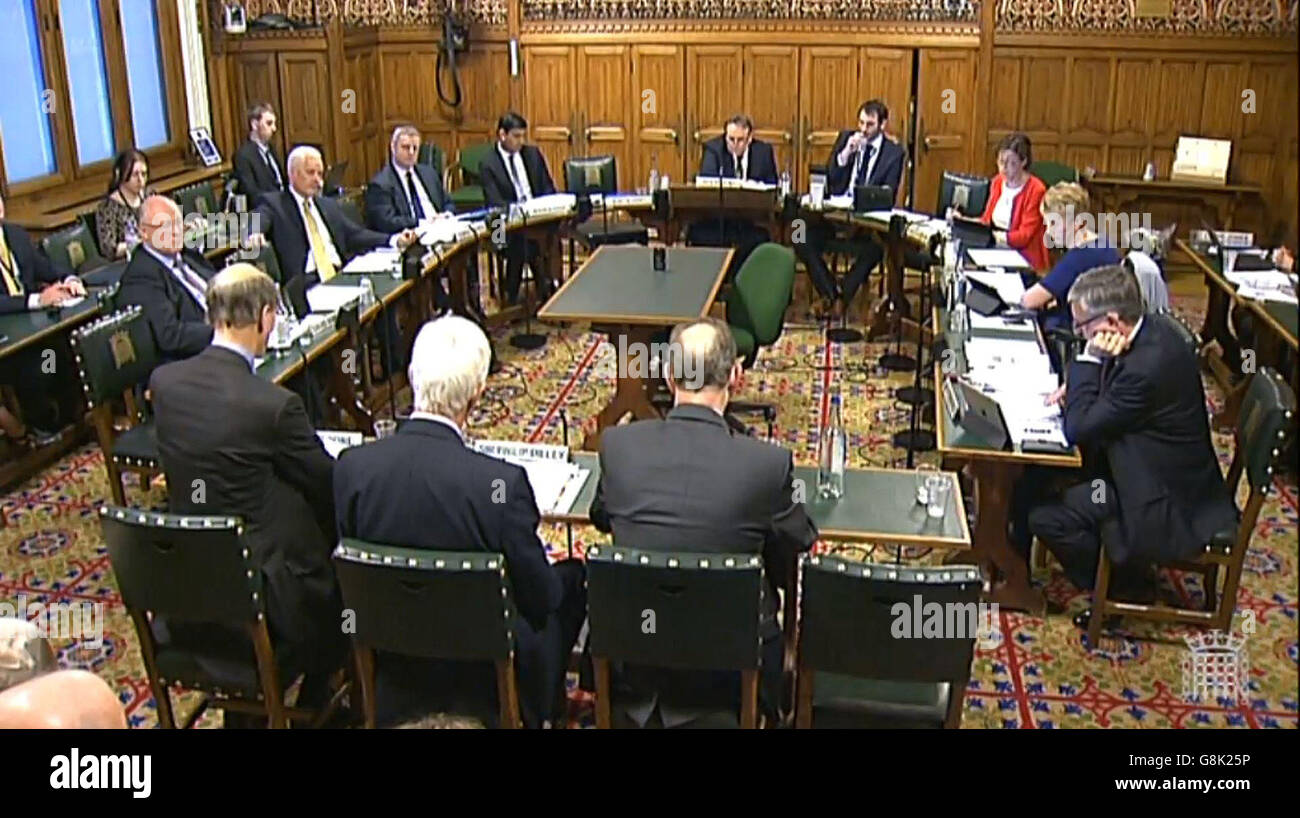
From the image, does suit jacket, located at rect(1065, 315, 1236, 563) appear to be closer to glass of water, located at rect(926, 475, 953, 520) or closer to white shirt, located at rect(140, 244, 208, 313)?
glass of water, located at rect(926, 475, 953, 520)

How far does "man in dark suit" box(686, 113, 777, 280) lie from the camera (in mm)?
8406

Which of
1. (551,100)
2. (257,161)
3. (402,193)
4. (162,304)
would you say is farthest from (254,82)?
(162,304)

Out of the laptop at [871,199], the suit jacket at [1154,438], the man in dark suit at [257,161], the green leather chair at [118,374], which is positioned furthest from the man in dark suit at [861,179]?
the green leather chair at [118,374]

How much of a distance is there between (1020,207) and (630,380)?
2.57 metres

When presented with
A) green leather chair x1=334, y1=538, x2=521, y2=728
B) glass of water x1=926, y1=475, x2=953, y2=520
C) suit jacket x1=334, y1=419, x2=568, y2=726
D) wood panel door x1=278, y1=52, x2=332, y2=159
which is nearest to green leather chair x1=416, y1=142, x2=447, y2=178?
wood panel door x1=278, y1=52, x2=332, y2=159

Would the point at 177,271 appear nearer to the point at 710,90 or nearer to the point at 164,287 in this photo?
the point at 164,287

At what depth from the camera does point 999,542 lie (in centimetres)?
452

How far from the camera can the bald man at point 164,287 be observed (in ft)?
16.5

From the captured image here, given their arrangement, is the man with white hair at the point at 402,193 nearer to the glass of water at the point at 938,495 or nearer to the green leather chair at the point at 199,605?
the green leather chair at the point at 199,605

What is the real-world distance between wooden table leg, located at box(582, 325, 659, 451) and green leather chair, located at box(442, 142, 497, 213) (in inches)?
143

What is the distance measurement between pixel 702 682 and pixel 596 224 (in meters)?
5.87

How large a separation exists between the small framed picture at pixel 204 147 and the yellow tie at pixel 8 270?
3.55 m
